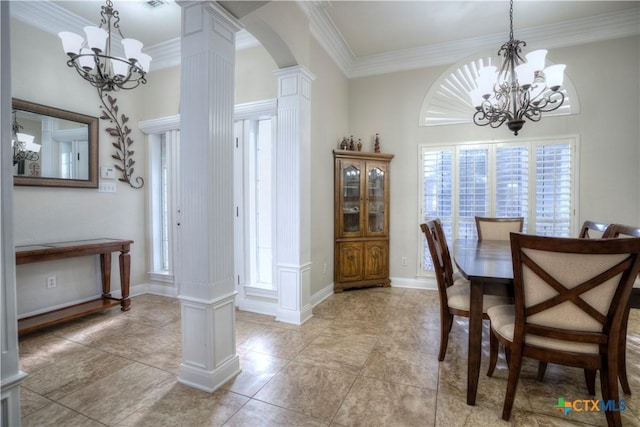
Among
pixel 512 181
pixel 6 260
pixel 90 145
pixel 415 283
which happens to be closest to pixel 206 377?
pixel 6 260

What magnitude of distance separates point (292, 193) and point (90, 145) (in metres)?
2.36

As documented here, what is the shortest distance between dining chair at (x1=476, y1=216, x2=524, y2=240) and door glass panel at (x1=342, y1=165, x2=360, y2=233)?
1.48m

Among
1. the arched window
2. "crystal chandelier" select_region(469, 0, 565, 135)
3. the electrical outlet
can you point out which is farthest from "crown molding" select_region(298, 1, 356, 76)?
the electrical outlet

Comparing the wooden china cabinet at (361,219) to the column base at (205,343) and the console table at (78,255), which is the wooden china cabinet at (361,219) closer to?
the column base at (205,343)

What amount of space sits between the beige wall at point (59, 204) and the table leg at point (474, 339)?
375 cm

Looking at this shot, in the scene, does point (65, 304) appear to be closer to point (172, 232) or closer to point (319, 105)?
point (172, 232)

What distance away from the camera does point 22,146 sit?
2812mm

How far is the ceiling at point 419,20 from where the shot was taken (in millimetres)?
3057

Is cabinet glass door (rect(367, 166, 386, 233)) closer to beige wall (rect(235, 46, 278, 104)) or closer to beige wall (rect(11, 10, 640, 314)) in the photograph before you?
beige wall (rect(11, 10, 640, 314))

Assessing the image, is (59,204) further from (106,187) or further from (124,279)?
(124,279)

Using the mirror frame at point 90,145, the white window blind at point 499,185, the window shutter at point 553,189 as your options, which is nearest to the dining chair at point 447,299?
the white window blind at point 499,185

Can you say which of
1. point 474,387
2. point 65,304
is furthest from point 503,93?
point 65,304

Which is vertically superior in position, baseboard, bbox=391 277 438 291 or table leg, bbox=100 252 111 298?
table leg, bbox=100 252 111 298

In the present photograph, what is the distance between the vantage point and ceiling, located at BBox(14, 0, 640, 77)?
306 cm
